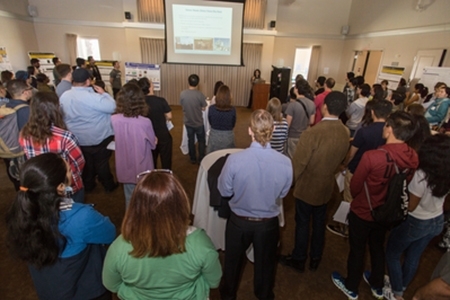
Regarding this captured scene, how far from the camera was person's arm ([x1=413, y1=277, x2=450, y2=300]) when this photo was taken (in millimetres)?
833

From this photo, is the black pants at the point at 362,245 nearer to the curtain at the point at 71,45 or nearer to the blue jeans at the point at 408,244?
the blue jeans at the point at 408,244

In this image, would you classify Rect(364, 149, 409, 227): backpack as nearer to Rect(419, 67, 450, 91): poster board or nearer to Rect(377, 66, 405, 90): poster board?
Rect(419, 67, 450, 91): poster board

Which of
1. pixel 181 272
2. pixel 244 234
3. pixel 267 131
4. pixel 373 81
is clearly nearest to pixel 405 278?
pixel 244 234

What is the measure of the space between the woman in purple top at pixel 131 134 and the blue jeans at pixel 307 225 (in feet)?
4.78

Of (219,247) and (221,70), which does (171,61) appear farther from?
(219,247)

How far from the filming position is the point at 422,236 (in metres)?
1.69

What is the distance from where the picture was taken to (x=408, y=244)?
1745 mm

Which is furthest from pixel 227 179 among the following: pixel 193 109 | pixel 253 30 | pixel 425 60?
pixel 253 30

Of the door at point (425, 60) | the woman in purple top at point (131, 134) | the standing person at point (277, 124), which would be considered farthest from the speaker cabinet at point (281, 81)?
the woman in purple top at point (131, 134)

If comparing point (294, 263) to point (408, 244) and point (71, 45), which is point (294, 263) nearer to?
point (408, 244)

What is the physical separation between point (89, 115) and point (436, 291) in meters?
2.89

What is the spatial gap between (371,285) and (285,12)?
909 cm

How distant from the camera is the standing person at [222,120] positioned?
115 inches

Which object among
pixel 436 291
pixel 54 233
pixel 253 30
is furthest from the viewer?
pixel 253 30
